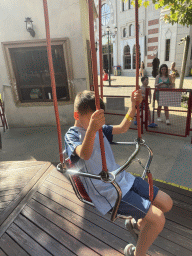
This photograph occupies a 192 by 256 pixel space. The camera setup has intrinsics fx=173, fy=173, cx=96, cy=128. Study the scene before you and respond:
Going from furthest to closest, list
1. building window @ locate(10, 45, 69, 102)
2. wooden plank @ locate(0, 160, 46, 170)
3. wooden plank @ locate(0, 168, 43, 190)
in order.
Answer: building window @ locate(10, 45, 69, 102), wooden plank @ locate(0, 160, 46, 170), wooden plank @ locate(0, 168, 43, 190)

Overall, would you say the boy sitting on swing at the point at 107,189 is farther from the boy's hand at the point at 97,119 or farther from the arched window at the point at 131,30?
the arched window at the point at 131,30

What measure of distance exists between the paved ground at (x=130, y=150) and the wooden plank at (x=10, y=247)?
1.71 m

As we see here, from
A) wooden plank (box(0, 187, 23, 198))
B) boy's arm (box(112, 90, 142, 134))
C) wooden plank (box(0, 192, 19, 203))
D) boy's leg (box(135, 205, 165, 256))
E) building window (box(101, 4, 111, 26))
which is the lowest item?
wooden plank (box(0, 192, 19, 203))

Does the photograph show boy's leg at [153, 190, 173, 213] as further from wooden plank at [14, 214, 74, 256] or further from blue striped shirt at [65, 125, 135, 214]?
wooden plank at [14, 214, 74, 256]

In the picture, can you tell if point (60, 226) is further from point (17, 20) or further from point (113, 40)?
point (113, 40)

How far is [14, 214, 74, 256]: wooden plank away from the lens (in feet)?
5.22

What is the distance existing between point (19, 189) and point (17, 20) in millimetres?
3970

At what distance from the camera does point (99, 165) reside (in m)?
1.36

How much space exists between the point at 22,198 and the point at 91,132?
1.75 meters

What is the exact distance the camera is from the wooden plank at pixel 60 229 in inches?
63.7

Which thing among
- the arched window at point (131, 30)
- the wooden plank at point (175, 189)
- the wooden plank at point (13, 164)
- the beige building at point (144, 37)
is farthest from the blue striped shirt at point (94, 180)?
the arched window at point (131, 30)

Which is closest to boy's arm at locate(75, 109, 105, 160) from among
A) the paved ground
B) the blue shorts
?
the blue shorts

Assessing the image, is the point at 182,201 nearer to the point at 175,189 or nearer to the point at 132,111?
the point at 175,189

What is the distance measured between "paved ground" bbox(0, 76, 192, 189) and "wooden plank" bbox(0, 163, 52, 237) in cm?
63
